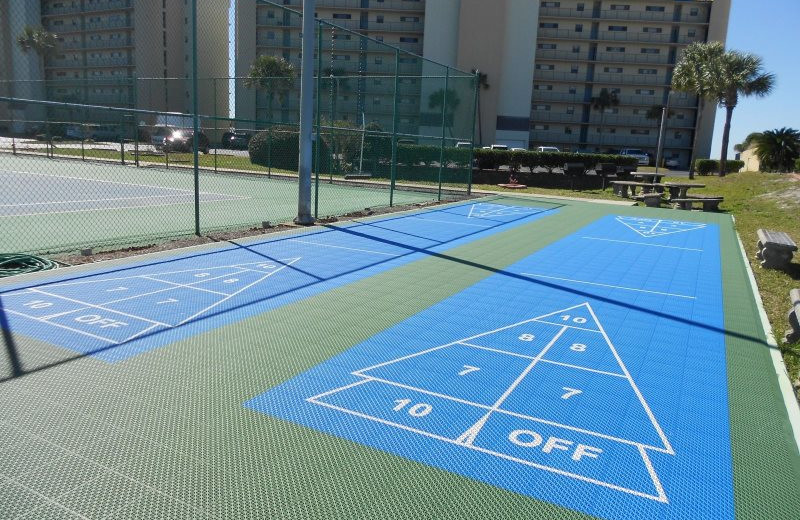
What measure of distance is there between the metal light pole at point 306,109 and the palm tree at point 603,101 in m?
56.1

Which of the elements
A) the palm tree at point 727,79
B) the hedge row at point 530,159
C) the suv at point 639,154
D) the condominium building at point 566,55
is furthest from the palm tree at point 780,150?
the condominium building at point 566,55

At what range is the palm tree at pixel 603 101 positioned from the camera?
6141 centimetres

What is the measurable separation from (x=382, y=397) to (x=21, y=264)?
18.0 feet

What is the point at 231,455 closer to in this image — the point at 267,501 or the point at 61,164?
the point at 267,501

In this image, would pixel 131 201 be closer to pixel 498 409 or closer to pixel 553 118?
pixel 498 409

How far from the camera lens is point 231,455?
340 cm

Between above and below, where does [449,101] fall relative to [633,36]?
below

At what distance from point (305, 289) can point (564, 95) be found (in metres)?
62.5

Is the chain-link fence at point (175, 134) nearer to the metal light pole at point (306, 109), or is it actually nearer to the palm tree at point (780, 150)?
the metal light pole at point (306, 109)

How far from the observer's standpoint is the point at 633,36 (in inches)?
2462

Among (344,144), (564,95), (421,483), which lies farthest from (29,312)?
(564,95)

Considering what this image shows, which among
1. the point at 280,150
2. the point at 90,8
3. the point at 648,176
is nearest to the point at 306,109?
the point at 90,8

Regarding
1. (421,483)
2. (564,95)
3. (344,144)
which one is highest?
(564,95)

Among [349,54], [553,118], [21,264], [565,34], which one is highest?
[565,34]
